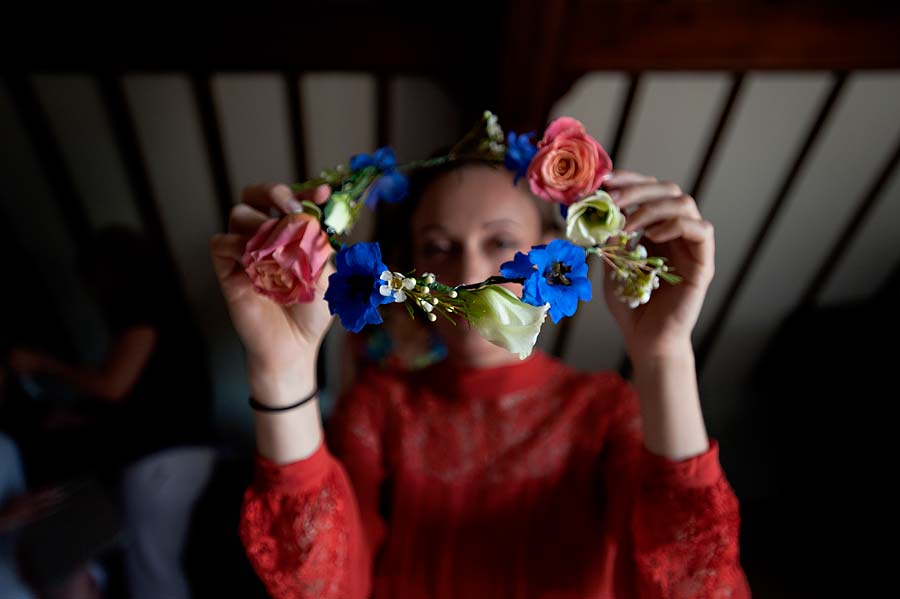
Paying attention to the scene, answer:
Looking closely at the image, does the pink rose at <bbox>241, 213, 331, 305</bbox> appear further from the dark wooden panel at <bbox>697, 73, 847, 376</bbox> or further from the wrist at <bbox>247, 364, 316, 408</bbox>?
the dark wooden panel at <bbox>697, 73, 847, 376</bbox>

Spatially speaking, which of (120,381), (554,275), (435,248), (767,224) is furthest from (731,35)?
(120,381)

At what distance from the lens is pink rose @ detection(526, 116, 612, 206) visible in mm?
657

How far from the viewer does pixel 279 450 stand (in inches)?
31.4

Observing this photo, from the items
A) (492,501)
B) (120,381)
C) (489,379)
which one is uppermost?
(489,379)

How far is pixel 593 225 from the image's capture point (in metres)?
0.64

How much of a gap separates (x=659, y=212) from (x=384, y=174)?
34 centimetres

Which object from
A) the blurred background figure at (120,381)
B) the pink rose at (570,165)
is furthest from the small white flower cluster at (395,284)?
the blurred background figure at (120,381)

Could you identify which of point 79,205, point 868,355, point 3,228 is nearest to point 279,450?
point 79,205

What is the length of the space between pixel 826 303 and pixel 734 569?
1.25m

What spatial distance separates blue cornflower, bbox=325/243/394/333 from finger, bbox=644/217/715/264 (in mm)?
338

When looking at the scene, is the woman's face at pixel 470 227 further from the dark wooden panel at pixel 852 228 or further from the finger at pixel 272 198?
the dark wooden panel at pixel 852 228

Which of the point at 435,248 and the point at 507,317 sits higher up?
the point at 507,317

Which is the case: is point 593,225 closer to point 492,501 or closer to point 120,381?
point 492,501

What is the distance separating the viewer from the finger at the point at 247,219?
2.40ft
